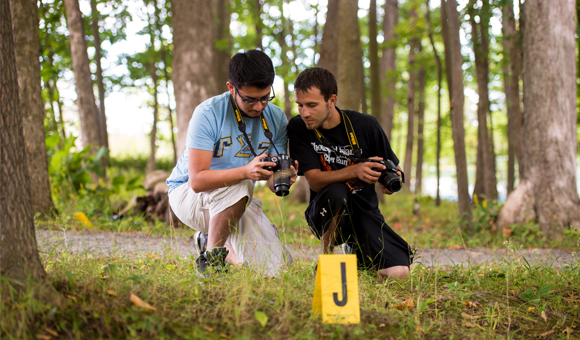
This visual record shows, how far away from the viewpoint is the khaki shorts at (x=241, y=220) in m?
3.05

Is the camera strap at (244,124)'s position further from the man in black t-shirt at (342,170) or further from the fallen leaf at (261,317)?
the fallen leaf at (261,317)

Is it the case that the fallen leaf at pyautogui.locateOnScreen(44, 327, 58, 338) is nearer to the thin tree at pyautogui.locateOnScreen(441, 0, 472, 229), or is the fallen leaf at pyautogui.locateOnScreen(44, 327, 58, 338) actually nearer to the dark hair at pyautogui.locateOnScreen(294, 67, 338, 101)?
the dark hair at pyautogui.locateOnScreen(294, 67, 338, 101)

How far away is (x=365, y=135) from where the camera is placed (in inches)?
128

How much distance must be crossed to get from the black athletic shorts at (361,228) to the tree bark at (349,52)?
4.31 metres

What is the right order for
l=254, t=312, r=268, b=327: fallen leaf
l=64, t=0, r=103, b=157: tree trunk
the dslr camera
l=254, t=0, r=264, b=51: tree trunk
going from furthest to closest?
l=254, t=0, r=264, b=51: tree trunk
l=64, t=0, r=103, b=157: tree trunk
the dslr camera
l=254, t=312, r=268, b=327: fallen leaf

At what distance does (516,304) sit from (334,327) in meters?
1.36

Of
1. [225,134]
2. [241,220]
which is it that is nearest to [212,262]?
[241,220]

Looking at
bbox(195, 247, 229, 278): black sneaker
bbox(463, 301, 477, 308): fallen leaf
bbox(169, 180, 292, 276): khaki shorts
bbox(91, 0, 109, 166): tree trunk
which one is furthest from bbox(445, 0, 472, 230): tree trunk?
bbox(91, 0, 109, 166): tree trunk

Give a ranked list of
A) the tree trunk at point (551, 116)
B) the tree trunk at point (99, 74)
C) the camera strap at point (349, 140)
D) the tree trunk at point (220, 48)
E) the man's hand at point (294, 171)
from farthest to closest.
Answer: the tree trunk at point (220, 48) → the tree trunk at point (99, 74) → the tree trunk at point (551, 116) → the camera strap at point (349, 140) → the man's hand at point (294, 171)

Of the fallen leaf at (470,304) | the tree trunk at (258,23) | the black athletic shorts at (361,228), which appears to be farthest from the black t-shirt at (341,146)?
the tree trunk at (258,23)

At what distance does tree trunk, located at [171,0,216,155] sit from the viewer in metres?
6.41

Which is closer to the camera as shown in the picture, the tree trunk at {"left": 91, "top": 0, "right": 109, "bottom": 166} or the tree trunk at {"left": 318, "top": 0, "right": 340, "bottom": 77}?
the tree trunk at {"left": 318, "top": 0, "right": 340, "bottom": 77}

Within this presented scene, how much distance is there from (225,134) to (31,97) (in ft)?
12.2

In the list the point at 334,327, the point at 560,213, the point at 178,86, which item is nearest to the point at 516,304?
the point at 334,327
